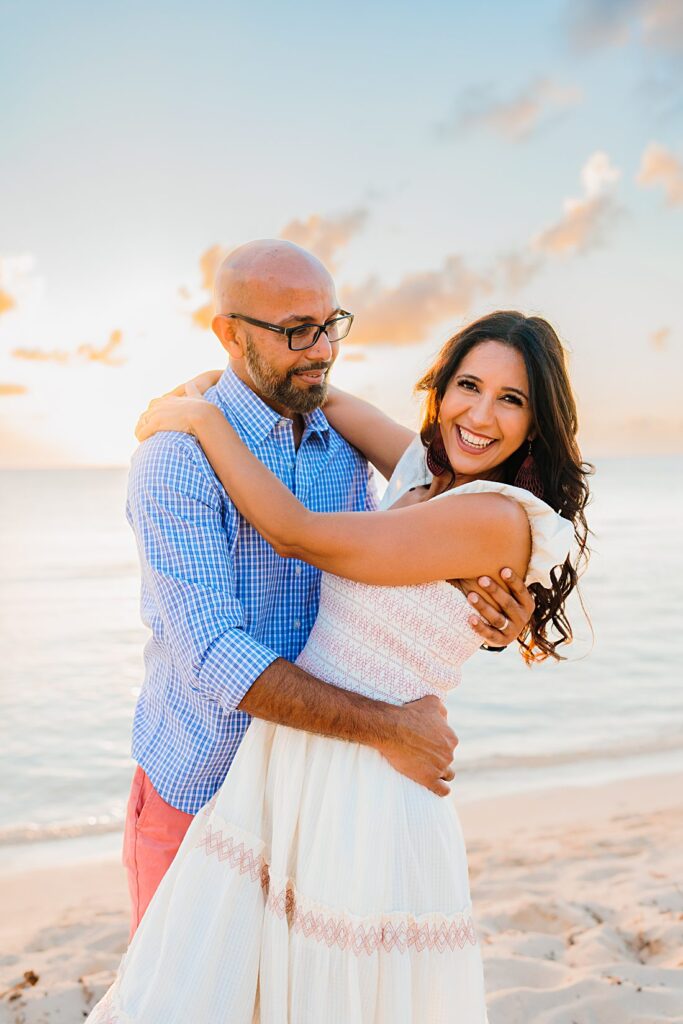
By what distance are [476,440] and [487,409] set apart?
3.7 inches

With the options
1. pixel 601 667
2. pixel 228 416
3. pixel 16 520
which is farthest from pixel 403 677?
pixel 16 520

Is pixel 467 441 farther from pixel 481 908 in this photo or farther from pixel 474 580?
pixel 481 908

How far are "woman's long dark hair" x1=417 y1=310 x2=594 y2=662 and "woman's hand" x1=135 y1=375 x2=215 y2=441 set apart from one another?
0.73m

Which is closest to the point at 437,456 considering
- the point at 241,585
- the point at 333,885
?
the point at 241,585

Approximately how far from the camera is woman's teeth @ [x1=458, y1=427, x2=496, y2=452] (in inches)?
104

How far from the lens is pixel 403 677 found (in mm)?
2434

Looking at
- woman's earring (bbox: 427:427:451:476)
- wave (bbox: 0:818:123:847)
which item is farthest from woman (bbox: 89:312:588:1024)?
wave (bbox: 0:818:123:847)

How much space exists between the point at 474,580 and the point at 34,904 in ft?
12.7

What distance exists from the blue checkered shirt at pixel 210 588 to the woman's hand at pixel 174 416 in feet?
0.13

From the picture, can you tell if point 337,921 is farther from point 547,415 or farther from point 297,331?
point 297,331

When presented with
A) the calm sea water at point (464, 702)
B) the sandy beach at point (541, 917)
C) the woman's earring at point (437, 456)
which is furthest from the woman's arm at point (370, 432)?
the sandy beach at point (541, 917)

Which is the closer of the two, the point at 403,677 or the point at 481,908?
the point at 403,677

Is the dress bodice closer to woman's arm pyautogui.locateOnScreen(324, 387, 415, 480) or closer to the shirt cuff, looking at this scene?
the shirt cuff

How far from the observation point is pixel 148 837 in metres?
2.72
